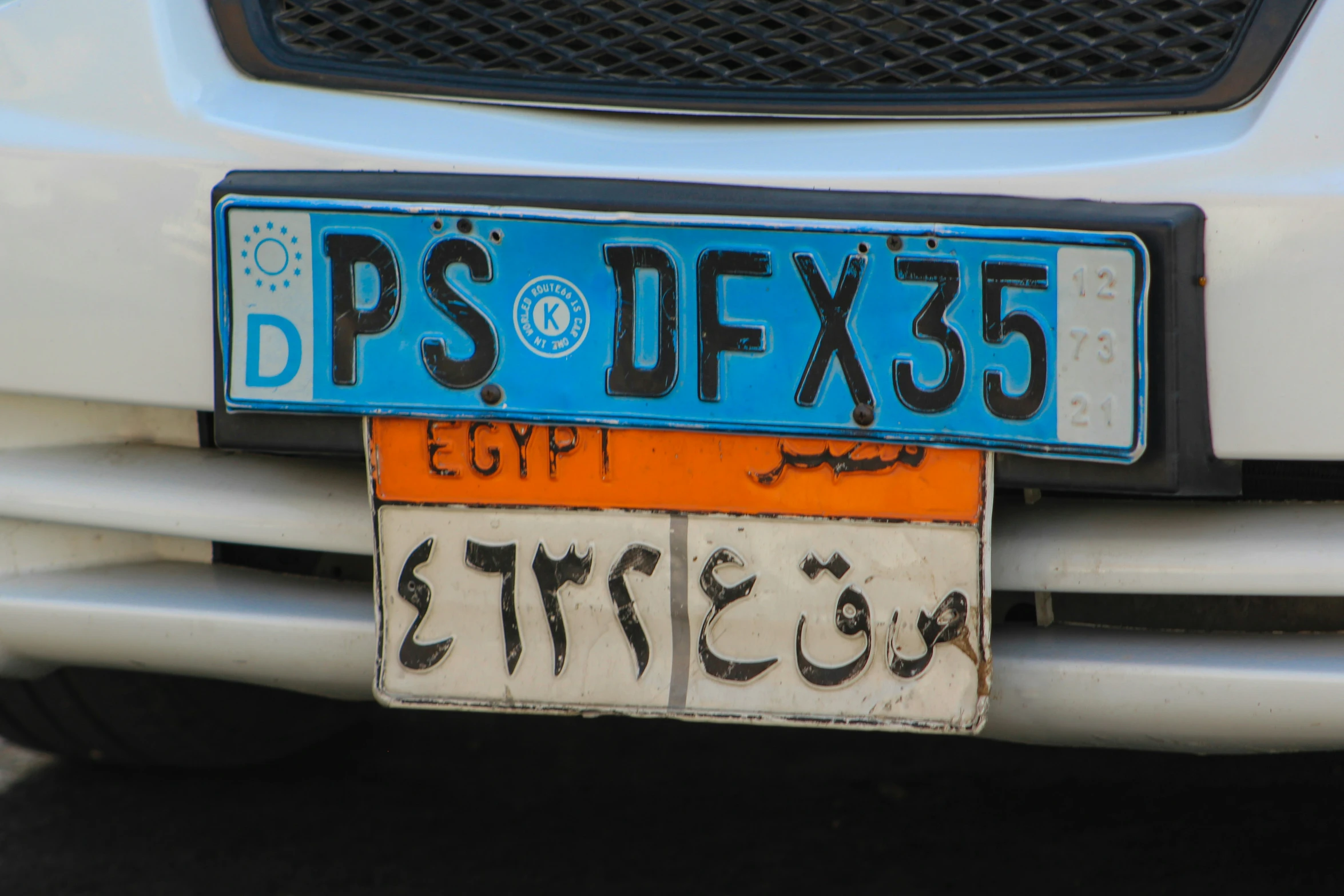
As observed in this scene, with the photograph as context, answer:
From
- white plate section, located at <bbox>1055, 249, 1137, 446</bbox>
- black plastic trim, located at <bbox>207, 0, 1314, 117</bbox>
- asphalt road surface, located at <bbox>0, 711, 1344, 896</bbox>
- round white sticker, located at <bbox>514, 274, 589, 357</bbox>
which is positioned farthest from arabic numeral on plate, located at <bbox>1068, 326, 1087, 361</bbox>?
asphalt road surface, located at <bbox>0, 711, 1344, 896</bbox>

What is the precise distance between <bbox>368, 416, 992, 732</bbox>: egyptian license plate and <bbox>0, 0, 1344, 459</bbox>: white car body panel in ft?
0.79

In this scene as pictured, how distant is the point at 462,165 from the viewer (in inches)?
55.4

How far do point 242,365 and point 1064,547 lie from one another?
0.79 metres

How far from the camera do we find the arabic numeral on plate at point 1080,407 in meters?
1.29

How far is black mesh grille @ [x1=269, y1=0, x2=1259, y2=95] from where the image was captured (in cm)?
138

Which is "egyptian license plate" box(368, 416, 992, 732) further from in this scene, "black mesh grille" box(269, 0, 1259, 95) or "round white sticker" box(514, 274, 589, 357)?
"black mesh grille" box(269, 0, 1259, 95)

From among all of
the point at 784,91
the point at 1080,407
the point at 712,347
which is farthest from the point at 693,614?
the point at 784,91

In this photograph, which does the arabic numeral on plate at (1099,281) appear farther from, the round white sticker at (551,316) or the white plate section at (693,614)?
the round white sticker at (551,316)

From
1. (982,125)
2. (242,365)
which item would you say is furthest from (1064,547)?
(242,365)

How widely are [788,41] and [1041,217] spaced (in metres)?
0.34

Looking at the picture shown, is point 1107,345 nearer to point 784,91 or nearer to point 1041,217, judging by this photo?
point 1041,217

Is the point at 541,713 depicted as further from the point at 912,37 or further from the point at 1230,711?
the point at 912,37

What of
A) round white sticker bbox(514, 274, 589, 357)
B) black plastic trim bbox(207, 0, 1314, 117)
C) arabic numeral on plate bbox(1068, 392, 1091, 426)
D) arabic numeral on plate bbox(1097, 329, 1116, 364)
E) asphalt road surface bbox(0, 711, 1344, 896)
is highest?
black plastic trim bbox(207, 0, 1314, 117)

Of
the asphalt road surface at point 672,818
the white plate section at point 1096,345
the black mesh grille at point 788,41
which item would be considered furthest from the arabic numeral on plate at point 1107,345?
the asphalt road surface at point 672,818
